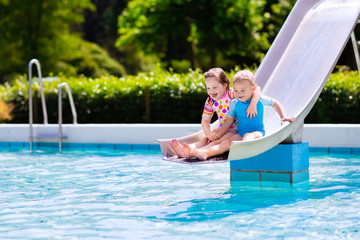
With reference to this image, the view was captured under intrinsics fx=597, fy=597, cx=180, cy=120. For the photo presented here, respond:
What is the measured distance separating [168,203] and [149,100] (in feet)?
23.4

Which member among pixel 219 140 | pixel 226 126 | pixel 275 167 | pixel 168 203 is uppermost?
pixel 226 126

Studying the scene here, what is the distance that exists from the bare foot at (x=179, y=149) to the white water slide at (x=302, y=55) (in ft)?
1.06

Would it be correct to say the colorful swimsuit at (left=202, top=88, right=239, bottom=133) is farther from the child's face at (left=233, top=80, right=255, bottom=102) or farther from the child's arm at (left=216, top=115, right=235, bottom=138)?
the child's face at (left=233, top=80, right=255, bottom=102)

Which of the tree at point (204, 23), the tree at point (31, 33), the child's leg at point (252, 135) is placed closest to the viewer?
the child's leg at point (252, 135)

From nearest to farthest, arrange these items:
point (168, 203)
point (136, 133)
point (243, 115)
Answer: point (168, 203), point (243, 115), point (136, 133)

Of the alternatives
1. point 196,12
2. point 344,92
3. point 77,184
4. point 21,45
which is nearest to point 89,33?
point 21,45

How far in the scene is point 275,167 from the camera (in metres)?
6.61

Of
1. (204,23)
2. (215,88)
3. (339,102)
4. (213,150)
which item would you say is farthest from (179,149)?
(204,23)

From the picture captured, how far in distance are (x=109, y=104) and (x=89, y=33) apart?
29187mm

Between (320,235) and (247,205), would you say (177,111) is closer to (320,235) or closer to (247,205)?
(247,205)

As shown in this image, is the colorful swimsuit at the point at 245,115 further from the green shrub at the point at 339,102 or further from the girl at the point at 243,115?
the green shrub at the point at 339,102

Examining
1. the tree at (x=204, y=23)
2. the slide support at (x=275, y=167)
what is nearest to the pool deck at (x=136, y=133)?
the slide support at (x=275, y=167)

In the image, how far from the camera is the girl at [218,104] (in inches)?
245

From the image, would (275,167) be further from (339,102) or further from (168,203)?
(339,102)
